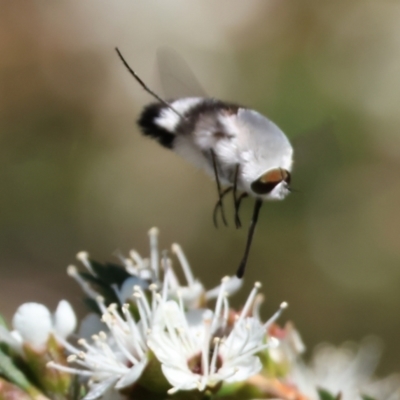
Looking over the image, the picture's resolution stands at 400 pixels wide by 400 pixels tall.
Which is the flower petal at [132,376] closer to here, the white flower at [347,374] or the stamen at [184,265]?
the stamen at [184,265]

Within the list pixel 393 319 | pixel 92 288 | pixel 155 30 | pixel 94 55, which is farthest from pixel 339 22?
pixel 92 288

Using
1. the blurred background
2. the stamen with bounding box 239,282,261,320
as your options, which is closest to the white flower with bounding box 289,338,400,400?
the stamen with bounding box 239,282,261,320

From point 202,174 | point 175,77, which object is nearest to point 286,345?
point 175,77

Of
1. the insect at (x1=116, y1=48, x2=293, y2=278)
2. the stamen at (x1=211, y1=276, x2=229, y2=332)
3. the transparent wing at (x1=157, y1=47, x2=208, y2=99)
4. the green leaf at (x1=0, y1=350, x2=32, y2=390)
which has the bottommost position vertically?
the green leaf at (x1=0, y1=350, x2=32, y2=390)

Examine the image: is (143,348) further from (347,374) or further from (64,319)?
(347,374)

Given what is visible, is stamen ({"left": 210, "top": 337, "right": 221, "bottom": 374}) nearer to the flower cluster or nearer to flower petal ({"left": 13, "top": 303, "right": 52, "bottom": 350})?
the flower cluster

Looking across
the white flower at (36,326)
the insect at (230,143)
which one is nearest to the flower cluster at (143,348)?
the white flower at (36,326)
